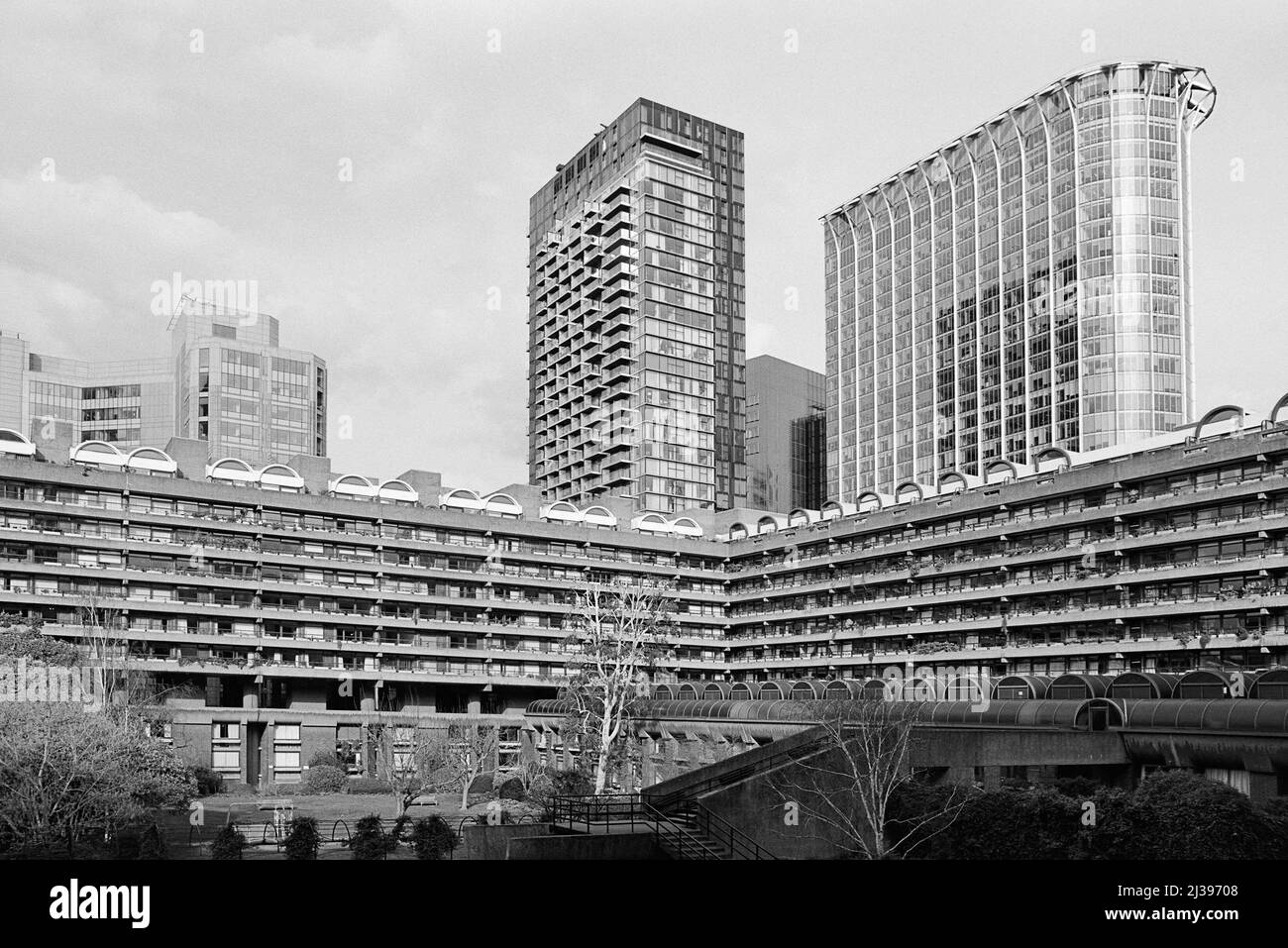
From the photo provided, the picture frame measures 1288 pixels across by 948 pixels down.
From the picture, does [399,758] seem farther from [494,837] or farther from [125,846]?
[125,846]

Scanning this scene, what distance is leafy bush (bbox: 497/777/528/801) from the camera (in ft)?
247

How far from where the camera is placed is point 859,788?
44500 mm

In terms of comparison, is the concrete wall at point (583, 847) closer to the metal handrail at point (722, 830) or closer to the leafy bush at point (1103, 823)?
the metal handrail at point (722, 830)

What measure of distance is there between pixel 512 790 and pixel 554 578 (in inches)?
1982

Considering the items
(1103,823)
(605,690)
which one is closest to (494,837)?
(1103,823)

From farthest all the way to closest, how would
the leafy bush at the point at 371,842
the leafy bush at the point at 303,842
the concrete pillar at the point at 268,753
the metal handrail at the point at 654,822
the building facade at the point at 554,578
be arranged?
the concrete pillar at the point at 268,753 < the building facade at the point at 554,578 < the metal handrail at the point at 654,822 < the leafy bush at the point at 371,842 < the leafy bush at the point at 303,842

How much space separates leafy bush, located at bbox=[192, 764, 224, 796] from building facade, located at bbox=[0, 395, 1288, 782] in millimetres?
12242

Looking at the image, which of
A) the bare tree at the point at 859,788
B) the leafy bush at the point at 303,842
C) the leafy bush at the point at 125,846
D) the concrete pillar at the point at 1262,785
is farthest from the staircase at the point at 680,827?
the concrete pillar at the point at 1262,785

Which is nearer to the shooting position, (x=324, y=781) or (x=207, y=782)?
(x=207, y=782)

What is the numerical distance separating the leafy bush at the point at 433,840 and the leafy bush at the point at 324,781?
49.7m

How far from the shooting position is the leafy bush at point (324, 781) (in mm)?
89312

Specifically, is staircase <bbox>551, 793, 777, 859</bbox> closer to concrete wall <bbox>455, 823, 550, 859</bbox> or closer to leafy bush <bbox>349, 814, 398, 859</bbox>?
concrete wall <bbox>455, 823, 550, 859</bbox>

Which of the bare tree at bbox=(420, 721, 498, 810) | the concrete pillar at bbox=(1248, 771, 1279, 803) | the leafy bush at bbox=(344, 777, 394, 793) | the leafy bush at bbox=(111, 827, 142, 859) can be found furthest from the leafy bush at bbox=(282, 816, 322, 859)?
the leafy bush at bbox=(344, 777, 394, 793)
